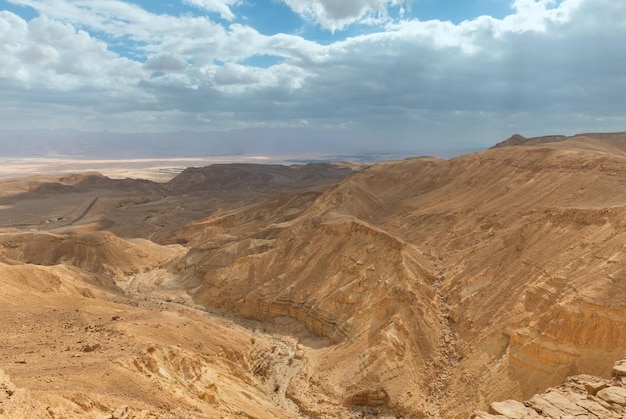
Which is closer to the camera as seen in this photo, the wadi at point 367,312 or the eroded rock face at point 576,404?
the eroded rock face at point 576,404

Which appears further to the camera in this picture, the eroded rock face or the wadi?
the wadi

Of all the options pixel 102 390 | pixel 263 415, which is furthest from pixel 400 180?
pixel 102 390

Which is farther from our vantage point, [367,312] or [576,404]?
[367,312]

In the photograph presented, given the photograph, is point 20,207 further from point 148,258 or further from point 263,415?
point 263,415

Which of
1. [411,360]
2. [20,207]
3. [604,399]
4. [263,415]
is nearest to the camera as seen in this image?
[604,399]
